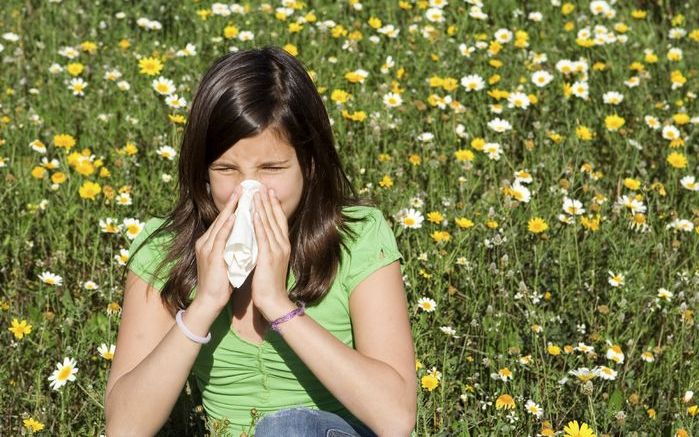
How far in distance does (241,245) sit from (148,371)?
0.33m

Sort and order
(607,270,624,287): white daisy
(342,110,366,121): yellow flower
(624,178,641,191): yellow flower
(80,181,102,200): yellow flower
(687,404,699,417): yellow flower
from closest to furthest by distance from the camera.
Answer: (687,404,699,417): yellow flower → (607,270,624,287): white daisy → (80,181,102,200): yellow flower → (624,178,641,191): yellow flower → (342,110,366,121): yellow flower

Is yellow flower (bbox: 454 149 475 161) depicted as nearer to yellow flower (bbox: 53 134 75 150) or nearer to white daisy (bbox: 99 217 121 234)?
white daisy (bbox: 99 217 121 234)

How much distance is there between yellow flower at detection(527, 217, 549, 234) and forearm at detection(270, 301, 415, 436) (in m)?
1.32

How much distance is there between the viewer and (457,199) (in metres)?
3.93

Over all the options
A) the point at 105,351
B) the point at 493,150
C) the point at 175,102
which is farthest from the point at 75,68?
the point at 105,351

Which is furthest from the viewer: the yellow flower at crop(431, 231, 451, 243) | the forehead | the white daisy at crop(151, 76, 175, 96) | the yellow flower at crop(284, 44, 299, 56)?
the yellow flower at crop(284, 44, 299, 56)

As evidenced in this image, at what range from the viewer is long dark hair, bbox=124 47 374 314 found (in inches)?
91.2

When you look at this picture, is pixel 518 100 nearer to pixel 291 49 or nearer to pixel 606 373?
pixel 291 49

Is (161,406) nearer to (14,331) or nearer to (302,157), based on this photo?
(302,157)

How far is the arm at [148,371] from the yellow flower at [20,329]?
2.12ft

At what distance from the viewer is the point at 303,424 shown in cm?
234

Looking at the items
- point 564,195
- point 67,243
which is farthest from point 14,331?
point 564,195

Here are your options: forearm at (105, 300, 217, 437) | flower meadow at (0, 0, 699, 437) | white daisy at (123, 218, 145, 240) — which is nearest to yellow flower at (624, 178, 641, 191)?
flower meadow at (0, 0, 699, 437)

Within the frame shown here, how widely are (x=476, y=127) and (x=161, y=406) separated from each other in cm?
235
